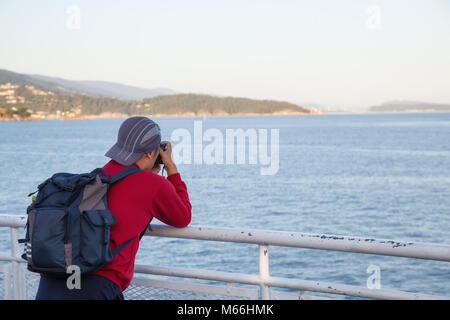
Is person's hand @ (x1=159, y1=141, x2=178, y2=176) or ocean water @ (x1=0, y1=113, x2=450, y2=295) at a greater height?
person's hand @ (x1=159, y1=141, x2=178, y2=176)

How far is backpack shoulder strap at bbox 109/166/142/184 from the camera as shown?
7.59 feet

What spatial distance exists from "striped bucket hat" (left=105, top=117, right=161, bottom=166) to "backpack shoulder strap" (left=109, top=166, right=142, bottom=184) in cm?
7

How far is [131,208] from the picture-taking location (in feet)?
7.65

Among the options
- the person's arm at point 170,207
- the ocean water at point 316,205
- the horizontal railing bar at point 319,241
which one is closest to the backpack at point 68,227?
the person's arm at point 170,207

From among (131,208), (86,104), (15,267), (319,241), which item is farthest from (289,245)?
(86,104)

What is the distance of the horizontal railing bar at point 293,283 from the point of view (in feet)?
7.43

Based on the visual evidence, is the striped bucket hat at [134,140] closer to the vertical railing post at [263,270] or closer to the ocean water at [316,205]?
the vertical railing post at [263,270]

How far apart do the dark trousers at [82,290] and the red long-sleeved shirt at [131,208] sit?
0.12 feet

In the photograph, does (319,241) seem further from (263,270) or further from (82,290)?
(82,290)

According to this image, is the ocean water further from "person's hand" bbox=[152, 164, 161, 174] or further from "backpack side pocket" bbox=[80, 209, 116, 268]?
"backpack side pocket" bbox=[80, 209, 116, 268]

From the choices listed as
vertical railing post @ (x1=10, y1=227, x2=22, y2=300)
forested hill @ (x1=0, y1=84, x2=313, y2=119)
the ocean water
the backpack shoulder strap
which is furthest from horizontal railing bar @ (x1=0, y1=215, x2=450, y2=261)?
forested hill @ (x1=0, y1=84, x2=313, y2=119)

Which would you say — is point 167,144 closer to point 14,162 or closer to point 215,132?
point 14,162

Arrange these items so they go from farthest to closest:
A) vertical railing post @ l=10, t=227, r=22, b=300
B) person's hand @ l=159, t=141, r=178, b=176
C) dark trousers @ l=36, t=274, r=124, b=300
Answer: vertical railing post @ l=10, t=227, r=22, b=300
person's hand @ l=159, t=141, r=178, b=176
dark trousers @ l=36, t=274, r=124, b=300
